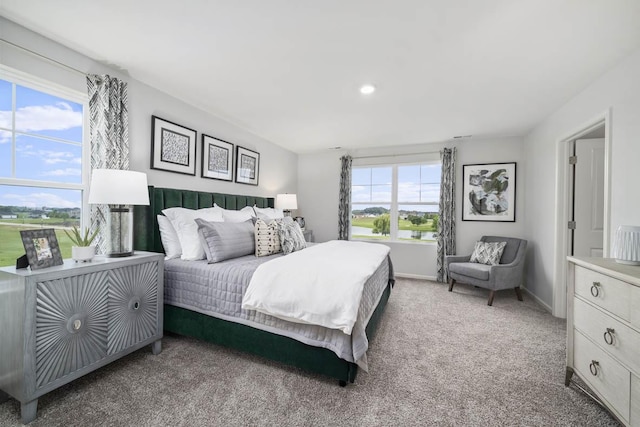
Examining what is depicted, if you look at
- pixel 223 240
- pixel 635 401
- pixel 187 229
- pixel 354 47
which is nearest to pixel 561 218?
pixel 635 401

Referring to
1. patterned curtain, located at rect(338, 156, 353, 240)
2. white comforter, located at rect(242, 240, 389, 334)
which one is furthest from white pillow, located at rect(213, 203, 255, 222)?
patterned curtain, located at rect(338, 156, 353, 240)

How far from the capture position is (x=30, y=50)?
6.17 feet

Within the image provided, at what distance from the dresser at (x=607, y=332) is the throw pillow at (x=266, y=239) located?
2.38 m

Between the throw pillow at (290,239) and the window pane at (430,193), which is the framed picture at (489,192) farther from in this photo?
the throw pillow at (290,239)

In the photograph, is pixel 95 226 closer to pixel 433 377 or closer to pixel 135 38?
pixel 135 38

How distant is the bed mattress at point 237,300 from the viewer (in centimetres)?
169

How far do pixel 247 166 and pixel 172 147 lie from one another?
4.17 feet

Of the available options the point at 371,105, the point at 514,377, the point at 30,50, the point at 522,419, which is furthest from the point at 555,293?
the point at 30,50

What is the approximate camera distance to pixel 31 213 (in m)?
1.98

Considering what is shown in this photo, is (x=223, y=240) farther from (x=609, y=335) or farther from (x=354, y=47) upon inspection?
(x=609, y=335)

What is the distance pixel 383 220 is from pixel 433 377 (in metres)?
3.37

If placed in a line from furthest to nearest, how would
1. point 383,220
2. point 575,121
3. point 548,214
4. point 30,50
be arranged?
1. point 383,220
2. point 548,214
3. point 575,121
4. point 30,50

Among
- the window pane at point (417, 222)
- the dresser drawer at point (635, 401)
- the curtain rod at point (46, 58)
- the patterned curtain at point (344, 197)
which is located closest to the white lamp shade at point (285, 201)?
the patterned curtain at point (344, 197)

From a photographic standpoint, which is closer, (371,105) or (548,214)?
(371,105)
